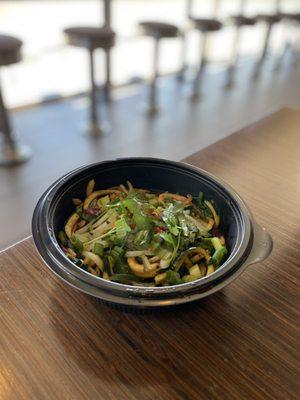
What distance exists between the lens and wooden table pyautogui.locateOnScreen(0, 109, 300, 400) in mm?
523

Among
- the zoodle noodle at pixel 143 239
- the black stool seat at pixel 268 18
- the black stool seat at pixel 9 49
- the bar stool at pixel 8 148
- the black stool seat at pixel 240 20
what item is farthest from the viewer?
the black stool seat at pixel 268 18

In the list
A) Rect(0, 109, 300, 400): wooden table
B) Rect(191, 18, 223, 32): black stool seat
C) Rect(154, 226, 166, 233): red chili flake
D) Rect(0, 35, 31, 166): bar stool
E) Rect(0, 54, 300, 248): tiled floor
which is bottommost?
Rect(0, 54, 300, 248): tiled floor

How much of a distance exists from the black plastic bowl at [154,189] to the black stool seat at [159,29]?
2.30 m

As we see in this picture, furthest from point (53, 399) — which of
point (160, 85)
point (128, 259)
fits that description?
point (160, 85)

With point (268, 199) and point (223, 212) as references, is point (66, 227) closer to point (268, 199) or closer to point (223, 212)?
point (223, 212)

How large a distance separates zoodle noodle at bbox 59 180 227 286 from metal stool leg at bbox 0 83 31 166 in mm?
1711

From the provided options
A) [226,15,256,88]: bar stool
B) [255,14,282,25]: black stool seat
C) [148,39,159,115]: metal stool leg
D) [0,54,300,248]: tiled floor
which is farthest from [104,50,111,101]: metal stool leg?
[255,14,282,25]: black stool seat

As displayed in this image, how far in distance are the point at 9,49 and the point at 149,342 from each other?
1789mm

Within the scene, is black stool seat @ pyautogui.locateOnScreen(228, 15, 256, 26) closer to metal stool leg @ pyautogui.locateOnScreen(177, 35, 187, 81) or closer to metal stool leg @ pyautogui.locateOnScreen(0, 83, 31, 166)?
metal stool leg @ pyautogui.locateOnScreen(177, 35, 187, 81)

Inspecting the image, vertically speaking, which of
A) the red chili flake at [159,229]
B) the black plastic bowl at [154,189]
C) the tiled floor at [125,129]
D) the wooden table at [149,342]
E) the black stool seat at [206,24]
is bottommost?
the tiled floor at [125,129]

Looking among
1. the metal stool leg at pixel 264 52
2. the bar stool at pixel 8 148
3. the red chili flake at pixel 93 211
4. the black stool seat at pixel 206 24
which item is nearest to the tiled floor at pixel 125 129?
the bar stool at pixel 8 148

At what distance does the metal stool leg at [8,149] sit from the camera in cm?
225

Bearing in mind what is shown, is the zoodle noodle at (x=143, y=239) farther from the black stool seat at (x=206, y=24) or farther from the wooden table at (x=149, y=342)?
the black stool seat at (x=206, y=24)

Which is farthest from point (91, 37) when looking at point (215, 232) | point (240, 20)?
point (240, 20)
